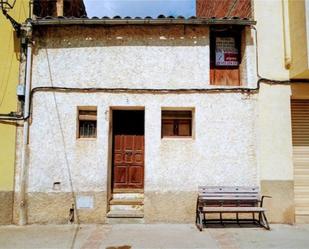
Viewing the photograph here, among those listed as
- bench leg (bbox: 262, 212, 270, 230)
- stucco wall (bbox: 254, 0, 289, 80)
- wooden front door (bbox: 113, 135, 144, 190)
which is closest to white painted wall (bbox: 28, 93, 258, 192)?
wooden front door (bbox: 113, 135, 144, 190)

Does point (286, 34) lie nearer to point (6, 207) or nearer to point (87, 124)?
point (87, 124)

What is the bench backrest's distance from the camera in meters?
7.61

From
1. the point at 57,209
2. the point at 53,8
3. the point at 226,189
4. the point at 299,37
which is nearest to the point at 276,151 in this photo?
the point at 226,189

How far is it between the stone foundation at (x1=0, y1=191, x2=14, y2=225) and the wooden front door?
102 inches

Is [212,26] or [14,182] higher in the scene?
[212,26]

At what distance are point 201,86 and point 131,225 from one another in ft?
12.7

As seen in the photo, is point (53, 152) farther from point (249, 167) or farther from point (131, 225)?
point (249, 167)

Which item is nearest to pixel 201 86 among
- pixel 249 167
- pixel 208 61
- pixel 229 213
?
pixel 208 61

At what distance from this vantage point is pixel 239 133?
7.99m

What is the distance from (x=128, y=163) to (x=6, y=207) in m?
3.19

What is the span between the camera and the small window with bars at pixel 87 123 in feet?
27.1

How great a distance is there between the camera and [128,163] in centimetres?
851

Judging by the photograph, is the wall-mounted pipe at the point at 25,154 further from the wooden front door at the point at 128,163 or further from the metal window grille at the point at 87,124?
the wooden front door at the point at 128,163

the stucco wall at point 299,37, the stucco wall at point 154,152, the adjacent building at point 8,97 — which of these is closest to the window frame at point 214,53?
the stucco wall at point 154,152
